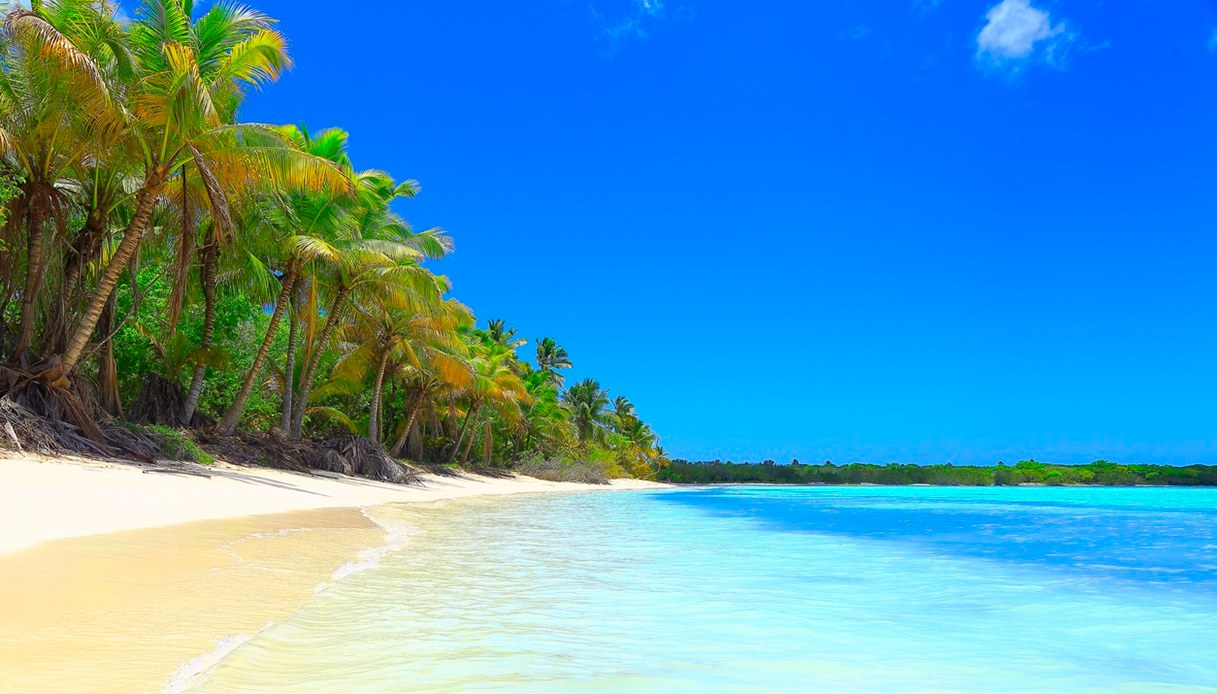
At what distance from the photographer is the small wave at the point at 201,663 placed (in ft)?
9.22

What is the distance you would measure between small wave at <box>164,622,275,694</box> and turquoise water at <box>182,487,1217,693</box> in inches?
2.0

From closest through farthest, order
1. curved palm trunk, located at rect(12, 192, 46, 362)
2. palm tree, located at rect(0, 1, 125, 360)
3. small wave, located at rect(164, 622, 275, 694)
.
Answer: small wave, located at rect(164, 622, 275, 694), palm tree, located at rect(0, 1, 125, 360), curved palm trunk, located at rect(12, 192, 46, 362)

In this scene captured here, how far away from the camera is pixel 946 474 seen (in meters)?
82.0

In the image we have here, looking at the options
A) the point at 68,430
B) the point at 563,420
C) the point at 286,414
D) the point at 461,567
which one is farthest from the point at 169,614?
the point at 563,420

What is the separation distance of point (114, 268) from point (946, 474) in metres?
83.4

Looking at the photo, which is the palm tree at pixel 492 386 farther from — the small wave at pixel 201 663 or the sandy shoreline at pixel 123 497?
the small wave at pixel 201 663

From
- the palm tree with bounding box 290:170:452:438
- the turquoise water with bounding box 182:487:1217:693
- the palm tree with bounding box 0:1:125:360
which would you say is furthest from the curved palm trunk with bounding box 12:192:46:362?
the turquoise water with bounding box 182:487:1217:693

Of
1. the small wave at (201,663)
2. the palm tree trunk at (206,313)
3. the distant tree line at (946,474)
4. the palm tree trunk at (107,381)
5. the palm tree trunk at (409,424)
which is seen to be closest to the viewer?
the small wave at (201,663)

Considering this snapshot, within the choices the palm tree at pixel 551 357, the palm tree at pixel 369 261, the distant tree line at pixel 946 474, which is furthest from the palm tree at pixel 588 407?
the palm tree at pixel 369 261

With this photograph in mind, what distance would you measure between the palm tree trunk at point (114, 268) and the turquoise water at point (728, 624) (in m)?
7.33

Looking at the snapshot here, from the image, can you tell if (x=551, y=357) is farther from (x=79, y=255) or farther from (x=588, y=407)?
(x=79, y=255)

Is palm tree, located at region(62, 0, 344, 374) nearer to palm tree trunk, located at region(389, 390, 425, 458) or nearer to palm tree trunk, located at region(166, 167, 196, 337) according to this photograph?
palm tree trunk, located at region(166, 167, 196, 337)

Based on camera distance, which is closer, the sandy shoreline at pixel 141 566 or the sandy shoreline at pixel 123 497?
the sandy shoreline at pixel 141 566

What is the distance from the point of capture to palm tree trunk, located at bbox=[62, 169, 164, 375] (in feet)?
40.2
